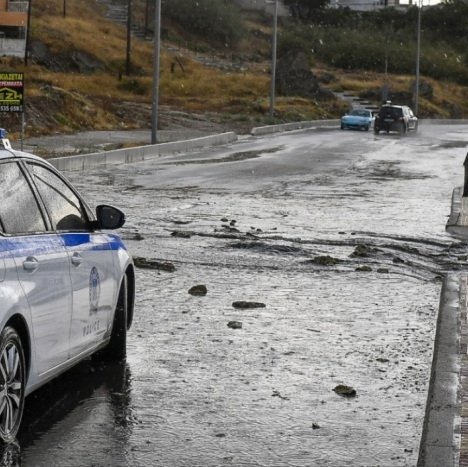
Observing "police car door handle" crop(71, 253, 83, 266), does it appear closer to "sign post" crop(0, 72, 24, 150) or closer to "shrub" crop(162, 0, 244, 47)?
"sign post" crop(0, 72, 24, 150)

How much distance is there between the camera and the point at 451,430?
7367mm

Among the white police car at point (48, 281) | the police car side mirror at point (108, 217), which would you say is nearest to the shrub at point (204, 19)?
the white police car at point (48, 281)

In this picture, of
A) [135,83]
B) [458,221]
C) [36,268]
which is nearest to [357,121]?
[135,83]

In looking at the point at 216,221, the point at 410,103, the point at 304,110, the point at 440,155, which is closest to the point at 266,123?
the point at 304,110

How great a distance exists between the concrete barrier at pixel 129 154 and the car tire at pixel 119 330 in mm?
20560

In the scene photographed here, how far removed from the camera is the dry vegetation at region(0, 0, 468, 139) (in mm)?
54438

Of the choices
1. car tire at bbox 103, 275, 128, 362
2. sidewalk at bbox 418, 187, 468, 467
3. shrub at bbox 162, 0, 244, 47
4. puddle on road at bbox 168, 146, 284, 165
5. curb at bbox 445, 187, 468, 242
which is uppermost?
shrub at bbox 162, 0, 244, 47

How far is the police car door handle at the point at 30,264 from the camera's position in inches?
269

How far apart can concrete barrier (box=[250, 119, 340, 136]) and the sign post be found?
28345mm

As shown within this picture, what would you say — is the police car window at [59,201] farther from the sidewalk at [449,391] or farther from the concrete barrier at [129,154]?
the concrete barrier at [129,154]

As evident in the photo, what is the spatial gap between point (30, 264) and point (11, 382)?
595mm

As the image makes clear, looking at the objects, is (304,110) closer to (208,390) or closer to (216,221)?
(216,221)

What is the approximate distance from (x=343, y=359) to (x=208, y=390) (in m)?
1.40

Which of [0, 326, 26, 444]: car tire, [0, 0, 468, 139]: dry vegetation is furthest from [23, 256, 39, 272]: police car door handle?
[0, 0, 468, 139]: dry vegetation
